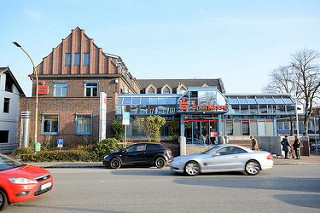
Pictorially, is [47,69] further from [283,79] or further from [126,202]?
[283,79]

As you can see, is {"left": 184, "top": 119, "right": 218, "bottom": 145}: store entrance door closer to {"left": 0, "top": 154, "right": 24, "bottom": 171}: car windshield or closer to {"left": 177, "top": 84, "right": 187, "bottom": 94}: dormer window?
{"left": 0, "top": 154, "right": 24, "bottom": 171}: car windshield

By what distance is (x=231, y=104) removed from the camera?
88.5 feet

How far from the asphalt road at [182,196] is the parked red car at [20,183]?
1.20 ft

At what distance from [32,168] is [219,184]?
5.89 m

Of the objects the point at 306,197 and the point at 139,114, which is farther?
the point at 139,114

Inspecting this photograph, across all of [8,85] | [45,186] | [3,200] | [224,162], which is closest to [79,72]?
[8,85]

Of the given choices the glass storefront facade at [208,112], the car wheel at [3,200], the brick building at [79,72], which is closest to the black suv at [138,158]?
the car wheel at [3,200]

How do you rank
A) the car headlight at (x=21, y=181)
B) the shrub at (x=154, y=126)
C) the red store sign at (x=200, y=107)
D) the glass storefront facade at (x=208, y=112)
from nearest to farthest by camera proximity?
the car headlight at (x=21, y=181) < the shrub at (x=154, y=126) < the red store sign at (x=200, y=107) < the glass storefront facade at (x=208, y=112)

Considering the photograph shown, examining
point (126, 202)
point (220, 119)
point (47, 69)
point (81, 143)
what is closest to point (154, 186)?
point (126, 202)

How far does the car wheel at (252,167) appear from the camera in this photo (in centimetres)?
983

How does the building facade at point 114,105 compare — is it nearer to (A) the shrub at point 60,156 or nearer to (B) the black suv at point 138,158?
(A) the shrub at point 60,156

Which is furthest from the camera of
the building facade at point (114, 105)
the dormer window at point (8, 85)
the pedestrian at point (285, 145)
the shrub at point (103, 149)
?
the dormer window at point (8, 85)

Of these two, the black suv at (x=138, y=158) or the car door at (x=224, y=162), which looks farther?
the black suv at (x=138, y=158)

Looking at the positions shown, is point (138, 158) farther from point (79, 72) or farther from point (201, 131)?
point (79, 72)
